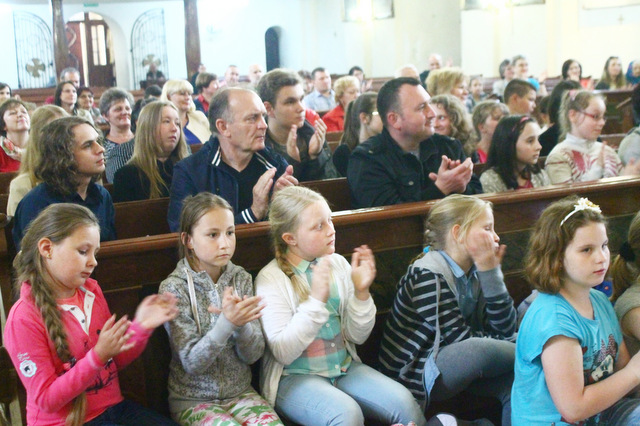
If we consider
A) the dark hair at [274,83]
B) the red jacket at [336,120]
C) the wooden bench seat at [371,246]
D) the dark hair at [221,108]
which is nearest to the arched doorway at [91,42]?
the red jacket at [336,120]

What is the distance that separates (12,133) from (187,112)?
130 cm

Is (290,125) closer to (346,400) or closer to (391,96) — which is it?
(391,96)

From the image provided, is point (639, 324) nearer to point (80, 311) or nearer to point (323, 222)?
point (323, 222)

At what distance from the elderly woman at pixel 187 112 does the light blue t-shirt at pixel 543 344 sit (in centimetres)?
399

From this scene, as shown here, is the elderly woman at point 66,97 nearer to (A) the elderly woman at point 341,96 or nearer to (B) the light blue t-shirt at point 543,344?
(A) the elderly woman at point 341,96

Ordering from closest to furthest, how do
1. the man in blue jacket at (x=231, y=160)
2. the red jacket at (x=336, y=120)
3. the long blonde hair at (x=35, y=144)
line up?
1. the long blonde hair at (x=35, y=144)
2. the man in blue jacket at (x=231, y=160)
3. the red jacket at (x=336, y=120)

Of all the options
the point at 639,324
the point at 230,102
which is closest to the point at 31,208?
the point at 230,102

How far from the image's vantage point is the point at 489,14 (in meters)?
14.0

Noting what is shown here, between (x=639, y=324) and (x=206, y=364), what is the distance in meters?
1.36

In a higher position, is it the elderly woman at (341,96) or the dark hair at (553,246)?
the elderly woman at (341,96)

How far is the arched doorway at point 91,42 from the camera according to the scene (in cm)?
2036

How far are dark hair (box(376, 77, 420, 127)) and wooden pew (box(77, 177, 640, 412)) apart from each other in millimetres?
657

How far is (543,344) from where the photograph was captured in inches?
85.5

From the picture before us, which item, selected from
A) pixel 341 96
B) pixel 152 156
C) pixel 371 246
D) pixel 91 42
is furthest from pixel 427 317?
pixel 91 42
